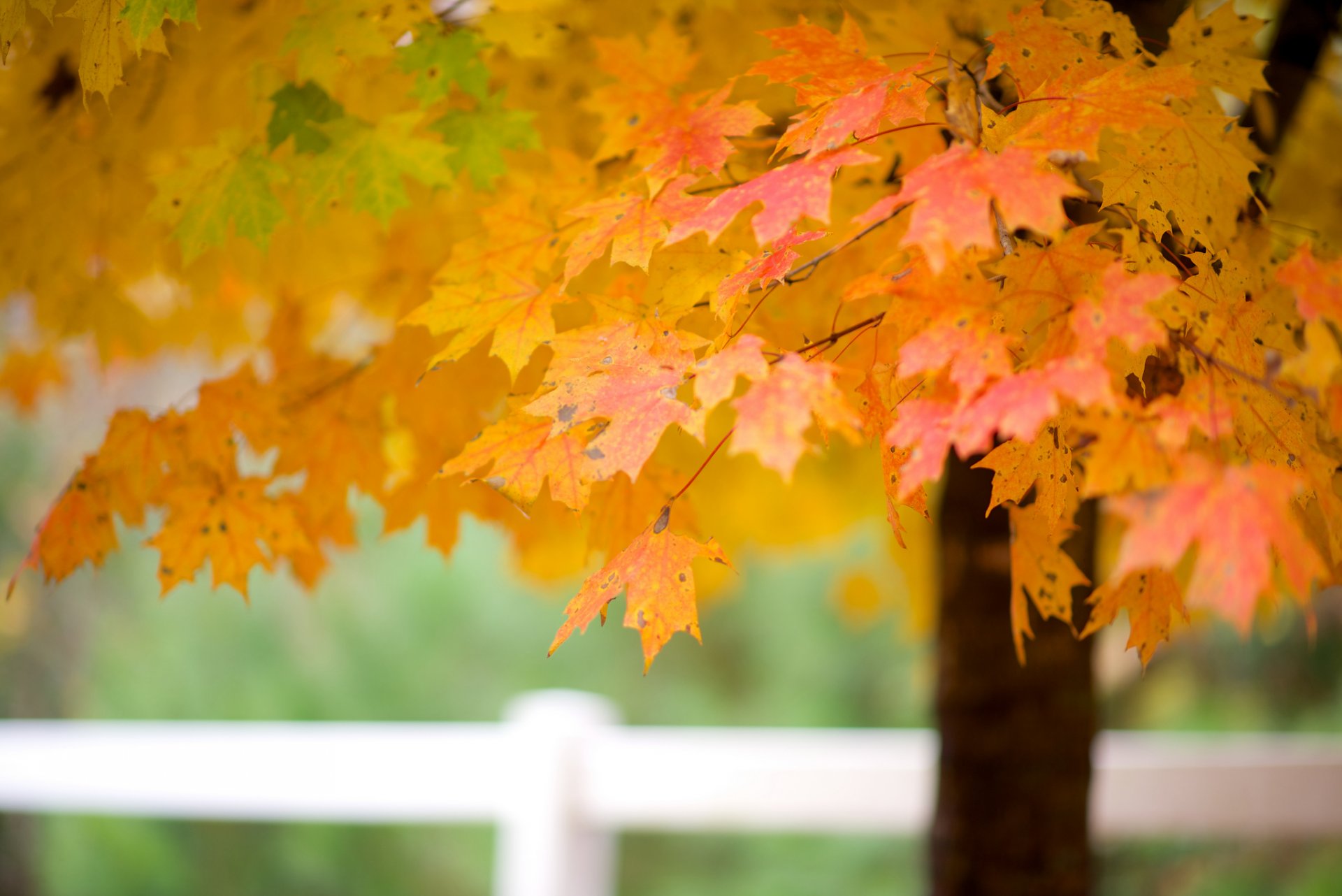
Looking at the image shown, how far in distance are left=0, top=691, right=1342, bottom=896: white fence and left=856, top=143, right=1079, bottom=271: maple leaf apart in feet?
7.34

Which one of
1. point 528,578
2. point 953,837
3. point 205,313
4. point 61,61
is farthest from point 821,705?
point 61,61

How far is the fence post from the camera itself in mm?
2941

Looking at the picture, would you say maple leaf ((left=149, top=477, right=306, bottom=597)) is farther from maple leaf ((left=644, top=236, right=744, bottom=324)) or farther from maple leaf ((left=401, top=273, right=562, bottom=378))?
maple leaf ((left=644, top=236, right=744, bottom=324))

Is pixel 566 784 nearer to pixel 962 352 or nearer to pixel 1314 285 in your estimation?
pixel 962 352

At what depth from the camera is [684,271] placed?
4.83 ft

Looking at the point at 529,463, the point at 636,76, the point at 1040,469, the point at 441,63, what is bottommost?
the point at 1040,469

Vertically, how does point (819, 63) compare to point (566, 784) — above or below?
above

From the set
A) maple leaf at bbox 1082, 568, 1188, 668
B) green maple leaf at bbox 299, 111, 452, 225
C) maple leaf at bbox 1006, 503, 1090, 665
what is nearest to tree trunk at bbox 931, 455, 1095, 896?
maple leaf at bbox 1006, 503, 1090, 665

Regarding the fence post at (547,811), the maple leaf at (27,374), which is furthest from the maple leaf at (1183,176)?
the maple leaf at (27,374)

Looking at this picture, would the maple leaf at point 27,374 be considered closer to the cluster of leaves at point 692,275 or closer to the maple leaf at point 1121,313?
the cluster of leaves at point 692,275

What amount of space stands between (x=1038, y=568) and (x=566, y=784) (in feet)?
5.91

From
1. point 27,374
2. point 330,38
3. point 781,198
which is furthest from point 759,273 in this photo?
point 27,374

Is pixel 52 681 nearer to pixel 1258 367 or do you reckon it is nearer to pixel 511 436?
pixel 511 436

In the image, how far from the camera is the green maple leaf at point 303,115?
5.43 ft
